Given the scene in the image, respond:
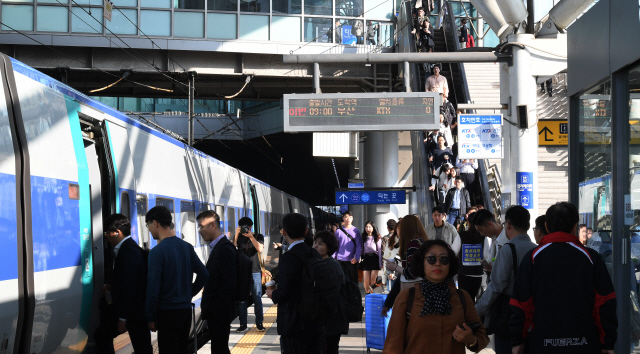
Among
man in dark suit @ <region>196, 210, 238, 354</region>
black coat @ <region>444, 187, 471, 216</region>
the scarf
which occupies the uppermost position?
black coat @ <region>444, 187, 471, 216</region>

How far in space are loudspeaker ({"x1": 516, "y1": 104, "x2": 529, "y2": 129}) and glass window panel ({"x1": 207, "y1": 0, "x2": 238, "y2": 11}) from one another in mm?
15145

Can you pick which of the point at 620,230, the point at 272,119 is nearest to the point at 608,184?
the point at 620,230

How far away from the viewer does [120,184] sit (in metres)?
7.55

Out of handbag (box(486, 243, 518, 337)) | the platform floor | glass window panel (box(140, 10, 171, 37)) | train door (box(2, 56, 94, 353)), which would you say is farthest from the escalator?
train door (box(2, 56, 94, 353))

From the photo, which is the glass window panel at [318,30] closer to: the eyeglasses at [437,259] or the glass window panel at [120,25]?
the glass window panel at [120,25]

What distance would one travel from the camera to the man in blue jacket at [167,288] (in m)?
5.89

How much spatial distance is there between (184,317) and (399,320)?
2730mm

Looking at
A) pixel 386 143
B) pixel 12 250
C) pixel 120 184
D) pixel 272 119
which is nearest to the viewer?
pixel 12 250

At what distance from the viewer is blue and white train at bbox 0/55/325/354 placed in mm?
4977

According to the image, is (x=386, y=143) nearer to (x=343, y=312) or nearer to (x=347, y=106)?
(x=347, y=106)

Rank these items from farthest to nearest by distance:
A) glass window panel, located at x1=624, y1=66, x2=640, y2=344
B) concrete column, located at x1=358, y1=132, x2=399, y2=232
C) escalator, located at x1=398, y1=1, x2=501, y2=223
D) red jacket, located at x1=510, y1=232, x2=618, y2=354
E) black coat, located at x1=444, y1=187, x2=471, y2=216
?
concrete column, located at x1=358, y1=132, x2=399, y2=232 < escalator, located at x1=398, y1=1, x2=501, y2=223 < black coat, located at x1=444, y1=187, x2=471, y2=216 < glass window panel, located at x1=624, y1=66, x2=640, y2=344 < red jacket, located at x1=510, y1=232, x2=618, y2=354

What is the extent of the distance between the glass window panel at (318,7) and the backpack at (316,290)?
19.8m

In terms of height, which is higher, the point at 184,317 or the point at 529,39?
the point at 529,39

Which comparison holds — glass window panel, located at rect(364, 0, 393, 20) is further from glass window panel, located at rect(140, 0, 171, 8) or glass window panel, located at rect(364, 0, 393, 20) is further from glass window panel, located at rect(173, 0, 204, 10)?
glass window panel, located at rect(140, 0, 171, 8)
